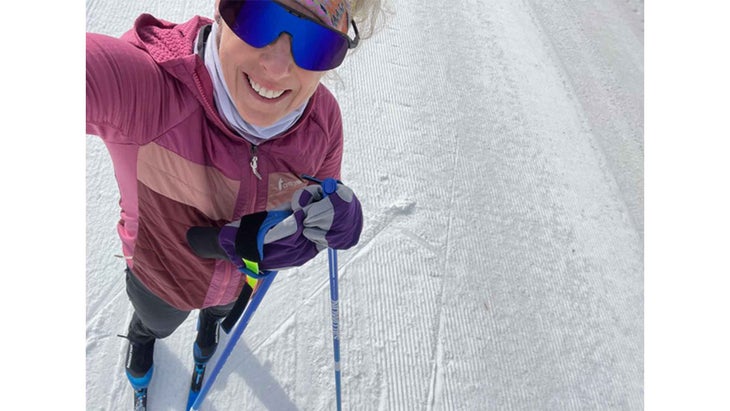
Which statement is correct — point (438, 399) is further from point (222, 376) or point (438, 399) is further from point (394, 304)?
point (222, 376)

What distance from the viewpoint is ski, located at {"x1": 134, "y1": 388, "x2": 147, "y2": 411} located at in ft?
6.17

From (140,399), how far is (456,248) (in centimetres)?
154

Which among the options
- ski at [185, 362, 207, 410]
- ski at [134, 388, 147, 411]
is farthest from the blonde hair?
ski at [134, 388, 147, 411]

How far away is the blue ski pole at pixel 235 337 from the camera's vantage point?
62.6 inches

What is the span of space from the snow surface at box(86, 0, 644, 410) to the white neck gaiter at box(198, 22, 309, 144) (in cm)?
117

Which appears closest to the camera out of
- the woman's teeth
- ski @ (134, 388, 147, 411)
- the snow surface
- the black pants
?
the woman's teeth

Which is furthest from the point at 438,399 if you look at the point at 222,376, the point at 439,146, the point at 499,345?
the point at 439,146

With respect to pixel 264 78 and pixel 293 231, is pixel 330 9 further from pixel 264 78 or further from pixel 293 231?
pixel 293 231

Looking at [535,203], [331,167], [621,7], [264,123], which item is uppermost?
[264,123]

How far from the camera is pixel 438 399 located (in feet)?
6.91

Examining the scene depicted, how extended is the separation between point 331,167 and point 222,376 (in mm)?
1026

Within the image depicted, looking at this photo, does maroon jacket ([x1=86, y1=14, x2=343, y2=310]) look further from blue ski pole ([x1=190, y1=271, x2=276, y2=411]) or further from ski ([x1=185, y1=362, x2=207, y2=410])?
ski ([x1=185, y1=362, x2=207, y2=410])

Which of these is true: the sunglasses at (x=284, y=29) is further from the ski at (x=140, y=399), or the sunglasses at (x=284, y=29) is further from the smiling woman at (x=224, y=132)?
the ski at (x=140, y=399)

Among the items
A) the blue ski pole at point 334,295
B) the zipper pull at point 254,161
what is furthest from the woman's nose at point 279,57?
the blue ski pole at point 334,295
